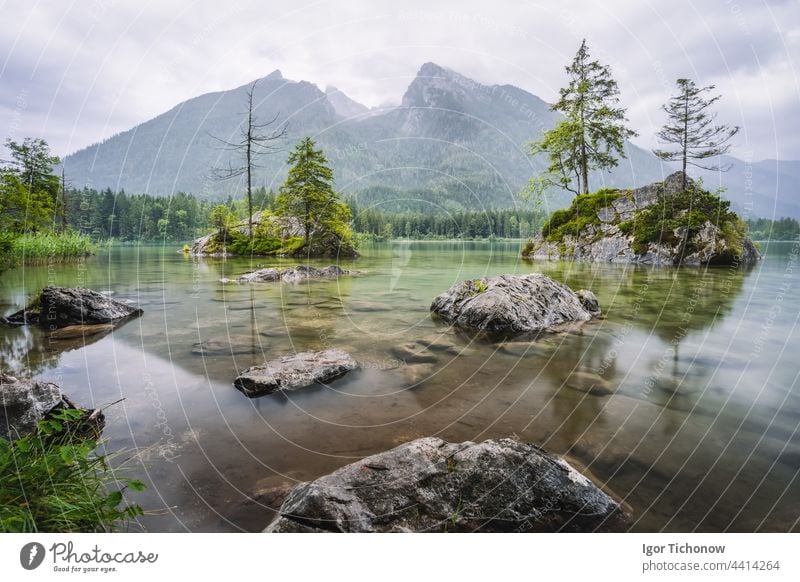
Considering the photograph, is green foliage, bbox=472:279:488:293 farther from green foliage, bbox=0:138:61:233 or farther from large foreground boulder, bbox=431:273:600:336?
green foliage, bbox=0:138:61:233

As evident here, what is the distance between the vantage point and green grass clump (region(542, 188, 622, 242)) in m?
35.0

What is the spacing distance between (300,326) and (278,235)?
32933mm

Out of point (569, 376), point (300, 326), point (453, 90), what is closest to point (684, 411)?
point (569, 376)

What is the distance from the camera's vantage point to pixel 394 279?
1972 centimetres

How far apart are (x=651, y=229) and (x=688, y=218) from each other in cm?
234

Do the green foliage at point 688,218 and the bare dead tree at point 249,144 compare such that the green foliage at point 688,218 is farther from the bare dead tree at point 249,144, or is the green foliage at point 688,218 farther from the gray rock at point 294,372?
the gray rock at point 294,372

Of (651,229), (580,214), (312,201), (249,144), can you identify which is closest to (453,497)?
(249,144)

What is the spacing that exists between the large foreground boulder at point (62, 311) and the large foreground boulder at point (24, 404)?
629 cm

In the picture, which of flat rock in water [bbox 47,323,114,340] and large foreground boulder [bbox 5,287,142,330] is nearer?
flat rock in water [bbox 47,323,114,340]

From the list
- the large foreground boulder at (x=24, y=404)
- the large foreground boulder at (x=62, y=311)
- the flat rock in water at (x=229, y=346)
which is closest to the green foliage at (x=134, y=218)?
the large foreground boulder at (x=62, y=311)

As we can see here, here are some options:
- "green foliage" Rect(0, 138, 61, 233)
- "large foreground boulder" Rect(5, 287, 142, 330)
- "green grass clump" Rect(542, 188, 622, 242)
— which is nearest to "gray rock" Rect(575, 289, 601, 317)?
"large foreground boulder" Rect(5, 287, 142, 330)
